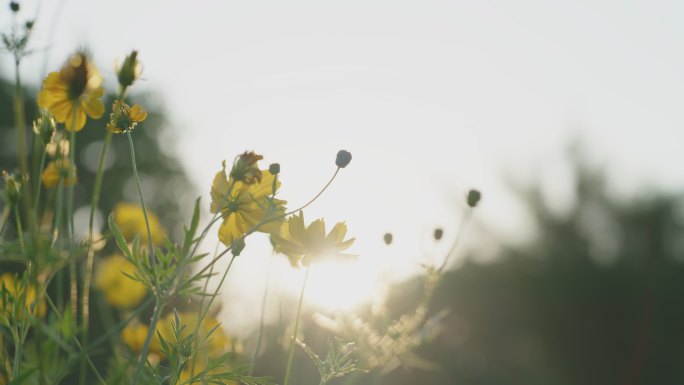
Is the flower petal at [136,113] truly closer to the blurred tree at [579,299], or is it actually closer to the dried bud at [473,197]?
the dried bud at [473,197]

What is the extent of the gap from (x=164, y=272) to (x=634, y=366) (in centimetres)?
1546

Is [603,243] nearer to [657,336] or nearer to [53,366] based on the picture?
[657,336]

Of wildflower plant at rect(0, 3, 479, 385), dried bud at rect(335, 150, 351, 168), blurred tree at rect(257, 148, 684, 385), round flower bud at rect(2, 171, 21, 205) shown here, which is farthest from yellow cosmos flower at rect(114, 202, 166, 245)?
blurred tree at rect(257, 148, 684, 385)

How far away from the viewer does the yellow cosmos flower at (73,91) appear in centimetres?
104

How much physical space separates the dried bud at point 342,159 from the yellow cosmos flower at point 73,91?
441 millimetres

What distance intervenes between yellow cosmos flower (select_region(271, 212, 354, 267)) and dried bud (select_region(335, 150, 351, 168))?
0.17 meters

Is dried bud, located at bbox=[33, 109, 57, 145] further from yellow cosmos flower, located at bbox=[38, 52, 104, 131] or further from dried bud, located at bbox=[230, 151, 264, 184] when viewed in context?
dried bud, located at bbox=[230, 151, 264, 184]

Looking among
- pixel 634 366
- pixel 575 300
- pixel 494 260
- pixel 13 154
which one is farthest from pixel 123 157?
pixel 634 366

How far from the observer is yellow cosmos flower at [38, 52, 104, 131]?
1038 millimetres

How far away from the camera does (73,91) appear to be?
Answer: 3.41 ft

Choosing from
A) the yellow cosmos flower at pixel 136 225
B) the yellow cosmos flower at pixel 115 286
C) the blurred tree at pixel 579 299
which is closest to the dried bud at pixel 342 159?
the yellow cosmos flower at pixel 136 225

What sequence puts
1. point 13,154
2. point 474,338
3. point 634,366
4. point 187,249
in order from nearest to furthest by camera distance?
point 187,249, point 634,366, point 474,338, point 13,154

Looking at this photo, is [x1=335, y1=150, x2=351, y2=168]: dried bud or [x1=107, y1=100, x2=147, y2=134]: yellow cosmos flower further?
[x1=335, y1=150, x2=351, y2=168]: dried bud

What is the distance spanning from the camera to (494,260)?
15.9 m
